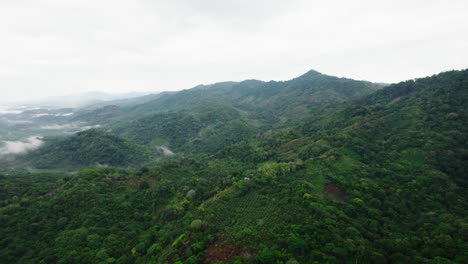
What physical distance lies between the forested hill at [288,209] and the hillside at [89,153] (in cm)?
8004

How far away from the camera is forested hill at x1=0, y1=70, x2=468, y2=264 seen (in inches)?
1403

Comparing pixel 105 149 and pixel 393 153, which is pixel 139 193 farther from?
pixel 105 149

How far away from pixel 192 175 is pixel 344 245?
74078mm

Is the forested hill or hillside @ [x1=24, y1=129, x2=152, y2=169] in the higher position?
the forested hill

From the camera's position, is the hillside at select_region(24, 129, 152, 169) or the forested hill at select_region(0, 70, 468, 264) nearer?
the forested hill at select_region(0, 70, 468, 264)

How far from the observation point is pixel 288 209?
155 feet

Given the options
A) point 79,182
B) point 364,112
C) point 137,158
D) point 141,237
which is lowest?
point 137,158

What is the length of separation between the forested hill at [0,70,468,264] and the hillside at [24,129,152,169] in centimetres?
8004

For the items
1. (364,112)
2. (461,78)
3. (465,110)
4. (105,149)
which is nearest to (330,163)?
(465,110)

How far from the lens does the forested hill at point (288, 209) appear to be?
35625mm

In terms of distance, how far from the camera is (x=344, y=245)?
33.6 meters

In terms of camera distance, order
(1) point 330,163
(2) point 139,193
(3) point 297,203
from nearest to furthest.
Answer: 1. (3) point 297,203
2. (1) point 330,163
3. (2) point 139,193

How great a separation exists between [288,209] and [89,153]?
627ft

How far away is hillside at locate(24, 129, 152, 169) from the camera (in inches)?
6663
